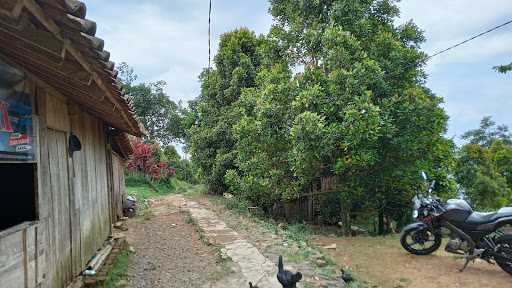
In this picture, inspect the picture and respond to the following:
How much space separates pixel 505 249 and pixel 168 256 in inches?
208

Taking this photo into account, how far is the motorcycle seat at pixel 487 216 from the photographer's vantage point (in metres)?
5.41

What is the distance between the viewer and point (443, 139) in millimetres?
9266

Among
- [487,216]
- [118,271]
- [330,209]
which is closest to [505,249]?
[487,216]

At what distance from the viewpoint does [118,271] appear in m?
5.53

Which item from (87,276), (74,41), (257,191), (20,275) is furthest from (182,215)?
(74,41)

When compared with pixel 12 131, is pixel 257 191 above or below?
below

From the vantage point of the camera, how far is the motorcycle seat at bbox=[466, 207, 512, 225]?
17.7ft

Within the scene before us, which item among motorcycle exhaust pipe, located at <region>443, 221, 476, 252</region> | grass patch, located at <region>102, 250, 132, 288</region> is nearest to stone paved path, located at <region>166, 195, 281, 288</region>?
grass patch, located at <region>102, 250, 132, 288</region>

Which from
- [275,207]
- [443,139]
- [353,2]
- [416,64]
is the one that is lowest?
[275,207]

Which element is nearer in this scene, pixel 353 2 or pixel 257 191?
pixel 353 2

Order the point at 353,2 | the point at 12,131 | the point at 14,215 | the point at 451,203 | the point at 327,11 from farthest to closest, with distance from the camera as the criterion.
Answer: the point at 327,11 → the point at 353,2 → the point at 451,203 → the point at 14,215 → the point at 12,131

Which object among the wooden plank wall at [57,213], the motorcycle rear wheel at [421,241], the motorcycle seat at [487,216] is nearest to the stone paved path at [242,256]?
the wooden plank wall at [57,213]

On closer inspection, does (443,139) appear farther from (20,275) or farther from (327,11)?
(20,275)

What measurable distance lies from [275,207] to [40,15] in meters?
11.2
